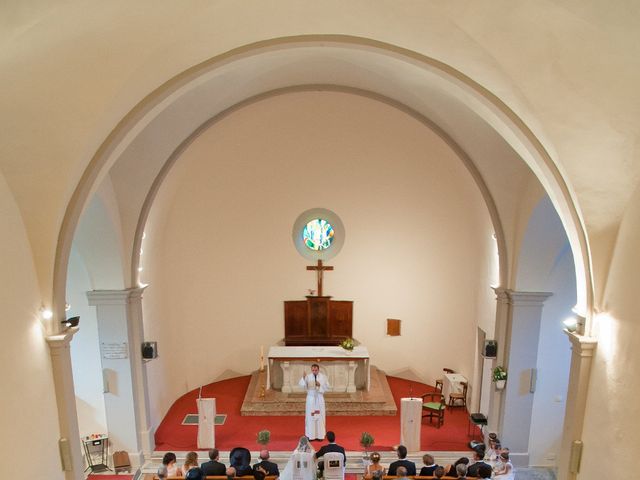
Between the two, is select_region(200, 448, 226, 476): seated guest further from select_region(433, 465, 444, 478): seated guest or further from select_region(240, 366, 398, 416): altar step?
select_region(240, 366, 398, 416): altar step

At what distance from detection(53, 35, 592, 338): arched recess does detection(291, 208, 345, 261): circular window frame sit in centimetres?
420

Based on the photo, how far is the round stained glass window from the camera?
1376cm

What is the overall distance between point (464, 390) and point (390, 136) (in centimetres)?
667

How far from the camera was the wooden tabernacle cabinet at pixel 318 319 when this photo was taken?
→ 1391cm

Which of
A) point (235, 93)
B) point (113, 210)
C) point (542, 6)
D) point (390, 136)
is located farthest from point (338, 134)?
point (542, 6)

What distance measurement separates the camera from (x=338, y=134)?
12.7m

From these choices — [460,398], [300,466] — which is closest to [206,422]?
[300,466]

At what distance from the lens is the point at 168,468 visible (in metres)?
8.18

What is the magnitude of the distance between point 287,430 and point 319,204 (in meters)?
5.88

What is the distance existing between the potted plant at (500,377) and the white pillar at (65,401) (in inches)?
289

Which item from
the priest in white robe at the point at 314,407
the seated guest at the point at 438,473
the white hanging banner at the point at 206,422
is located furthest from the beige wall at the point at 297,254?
the seated guest at the point at 438,473

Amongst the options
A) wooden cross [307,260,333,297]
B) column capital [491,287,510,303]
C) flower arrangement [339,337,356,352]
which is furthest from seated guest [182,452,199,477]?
wooden cross [307,260,333,297]

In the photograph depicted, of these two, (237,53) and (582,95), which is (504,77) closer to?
(582,95)

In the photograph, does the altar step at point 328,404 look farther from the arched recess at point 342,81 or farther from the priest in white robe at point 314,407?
the arched recess at point 342,81
